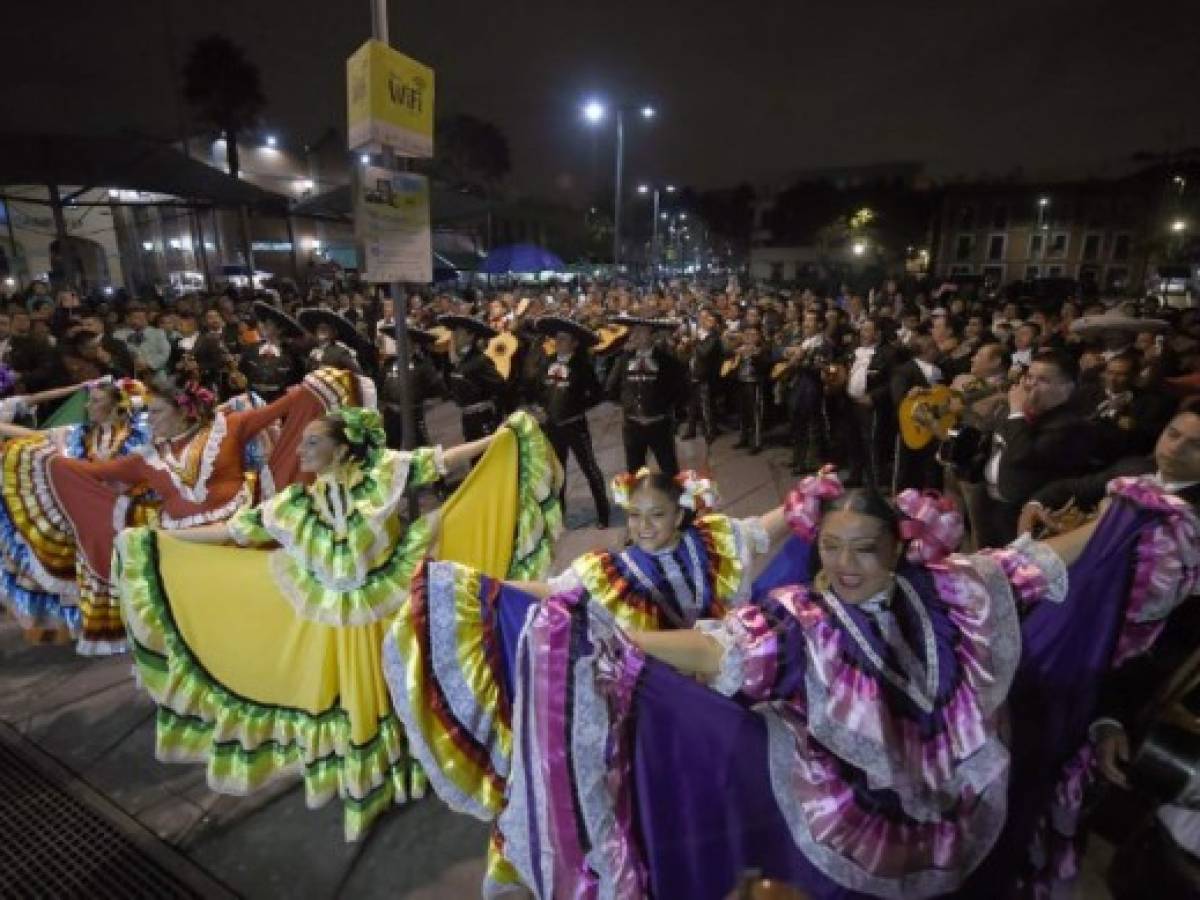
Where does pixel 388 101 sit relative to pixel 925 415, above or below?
above

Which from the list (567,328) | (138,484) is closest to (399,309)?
(138,484)

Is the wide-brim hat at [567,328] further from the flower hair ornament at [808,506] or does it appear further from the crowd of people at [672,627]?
the flower hair ornament at [808,506]

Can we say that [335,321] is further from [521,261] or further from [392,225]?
[521,261]

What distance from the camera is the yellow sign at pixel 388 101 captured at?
132 inches

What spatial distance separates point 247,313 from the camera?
1360 cm

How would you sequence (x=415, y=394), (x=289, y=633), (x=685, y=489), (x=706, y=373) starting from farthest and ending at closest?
1. (x=706, y=373)
2. (x=415, y=394)
3. (x=289, y=633)
4. (x=685, y=489)

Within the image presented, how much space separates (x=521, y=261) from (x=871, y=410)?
51.3 feet

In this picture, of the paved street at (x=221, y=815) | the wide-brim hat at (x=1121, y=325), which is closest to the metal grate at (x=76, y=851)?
the paved street at (x=221, y=815)

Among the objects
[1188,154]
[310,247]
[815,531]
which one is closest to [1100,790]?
[815,531]

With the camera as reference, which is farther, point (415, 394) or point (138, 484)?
point (415, 394)

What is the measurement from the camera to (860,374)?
292 inches

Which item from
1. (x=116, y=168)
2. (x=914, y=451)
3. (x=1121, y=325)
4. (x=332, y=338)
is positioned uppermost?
(x=116, y=168)

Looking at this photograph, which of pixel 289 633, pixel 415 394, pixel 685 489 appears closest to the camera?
pixel 685 489

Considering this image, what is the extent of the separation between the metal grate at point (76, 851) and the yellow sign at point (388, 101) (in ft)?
11.2
